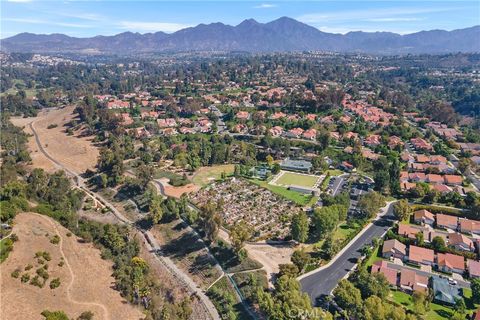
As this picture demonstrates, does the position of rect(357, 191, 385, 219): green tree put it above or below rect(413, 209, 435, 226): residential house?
above

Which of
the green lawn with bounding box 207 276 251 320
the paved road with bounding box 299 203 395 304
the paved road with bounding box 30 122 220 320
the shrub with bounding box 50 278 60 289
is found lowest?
the paved road with bounding box 30 122 220 320

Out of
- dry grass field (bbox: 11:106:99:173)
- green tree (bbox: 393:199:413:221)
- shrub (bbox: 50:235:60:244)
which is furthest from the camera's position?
dry grass field (bbox: 11:106:99:173)

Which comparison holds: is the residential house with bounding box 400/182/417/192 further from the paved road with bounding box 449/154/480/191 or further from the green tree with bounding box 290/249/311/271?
the green tree with bounding box 290/249/311/271

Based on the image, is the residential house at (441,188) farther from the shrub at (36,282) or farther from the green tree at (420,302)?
the shrub at (36,282)

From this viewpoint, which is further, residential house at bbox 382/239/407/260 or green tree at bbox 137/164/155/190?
green tree at bbox 137/164/155/190

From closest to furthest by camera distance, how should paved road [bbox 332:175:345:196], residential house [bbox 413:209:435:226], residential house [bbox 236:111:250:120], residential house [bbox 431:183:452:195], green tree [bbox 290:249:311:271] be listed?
green tree [bbox 290:249:311:271] → residential house [bbox 413:209:435:226] → residential house [bbox 431:183:452:195] → paved road [bbox 332:175:345:196] → residential house [bbox 236:111:250:120]

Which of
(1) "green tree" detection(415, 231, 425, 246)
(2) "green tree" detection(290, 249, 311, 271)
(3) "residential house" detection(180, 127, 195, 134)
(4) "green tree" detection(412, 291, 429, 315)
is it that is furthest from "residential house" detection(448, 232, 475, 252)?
(3) "residential house" detection(180, 127, 195, 134)

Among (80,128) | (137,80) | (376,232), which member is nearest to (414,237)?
(376,232)

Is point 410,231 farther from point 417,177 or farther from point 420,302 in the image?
point 417,177
